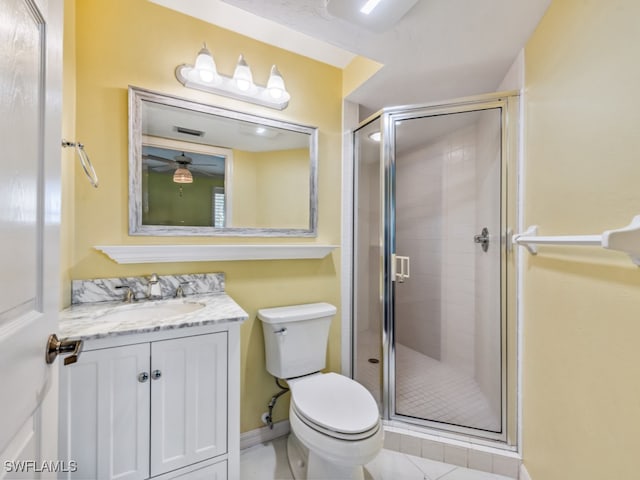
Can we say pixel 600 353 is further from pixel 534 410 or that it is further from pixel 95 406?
pixel 95 406

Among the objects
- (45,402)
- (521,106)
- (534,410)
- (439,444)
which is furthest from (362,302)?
(45,402)

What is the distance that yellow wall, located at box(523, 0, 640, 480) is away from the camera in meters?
0.77

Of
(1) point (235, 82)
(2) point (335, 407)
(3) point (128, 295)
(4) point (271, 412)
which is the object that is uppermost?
(1) point (235, 82)

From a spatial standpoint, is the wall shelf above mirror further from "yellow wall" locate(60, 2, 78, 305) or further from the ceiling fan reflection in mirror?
"yellow wall" locate(60, 2, 78, 305)

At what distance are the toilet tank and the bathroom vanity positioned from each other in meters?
0.39

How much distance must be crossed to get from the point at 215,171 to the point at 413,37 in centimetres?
123

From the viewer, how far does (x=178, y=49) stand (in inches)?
58.5

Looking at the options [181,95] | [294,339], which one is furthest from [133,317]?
[181,95]

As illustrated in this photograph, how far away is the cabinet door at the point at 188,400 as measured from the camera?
1062 mm

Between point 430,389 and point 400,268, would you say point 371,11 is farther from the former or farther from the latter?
point 430,389

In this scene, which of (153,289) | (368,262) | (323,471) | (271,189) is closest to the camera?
(323,471)

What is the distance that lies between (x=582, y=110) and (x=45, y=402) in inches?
68.3

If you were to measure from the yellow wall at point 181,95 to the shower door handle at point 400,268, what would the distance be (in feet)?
1.33

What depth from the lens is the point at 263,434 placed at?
166cm
